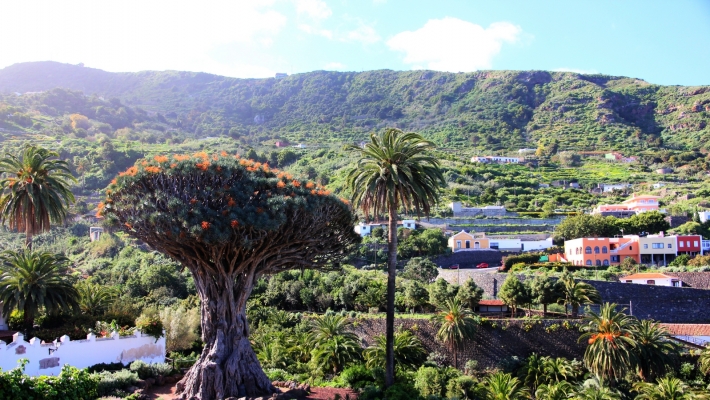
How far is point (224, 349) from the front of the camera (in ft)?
63.9

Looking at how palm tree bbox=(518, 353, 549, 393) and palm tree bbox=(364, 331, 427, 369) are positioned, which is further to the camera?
palm tree bbox=(364, 331, 427, 369)

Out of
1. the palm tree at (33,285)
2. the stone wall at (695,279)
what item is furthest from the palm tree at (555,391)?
the palm tree at (33,285)

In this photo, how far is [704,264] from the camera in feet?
146

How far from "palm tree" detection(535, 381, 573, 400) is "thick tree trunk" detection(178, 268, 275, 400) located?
461 inches

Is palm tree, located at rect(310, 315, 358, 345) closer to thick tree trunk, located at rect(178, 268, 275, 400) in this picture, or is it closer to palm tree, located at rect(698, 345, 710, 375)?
thick tree trunk, located at rect(178, 268, 275, 400)

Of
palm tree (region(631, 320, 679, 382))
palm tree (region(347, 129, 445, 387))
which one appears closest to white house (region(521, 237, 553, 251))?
palm tree (region(631, 320, 679, 382))

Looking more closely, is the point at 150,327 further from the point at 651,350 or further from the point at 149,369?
the point at 651,350

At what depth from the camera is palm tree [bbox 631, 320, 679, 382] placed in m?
25.2

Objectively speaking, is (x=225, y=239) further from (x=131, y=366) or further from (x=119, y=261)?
(x=119, y=261)

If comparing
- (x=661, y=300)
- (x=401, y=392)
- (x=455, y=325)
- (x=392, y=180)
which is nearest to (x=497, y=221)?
(x=661, y=300)

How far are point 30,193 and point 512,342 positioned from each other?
77.7ft

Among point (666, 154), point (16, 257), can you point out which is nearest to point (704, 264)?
point (16, 257)

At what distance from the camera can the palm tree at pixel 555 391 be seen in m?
24.1

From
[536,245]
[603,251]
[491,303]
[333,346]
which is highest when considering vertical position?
[536,245]
